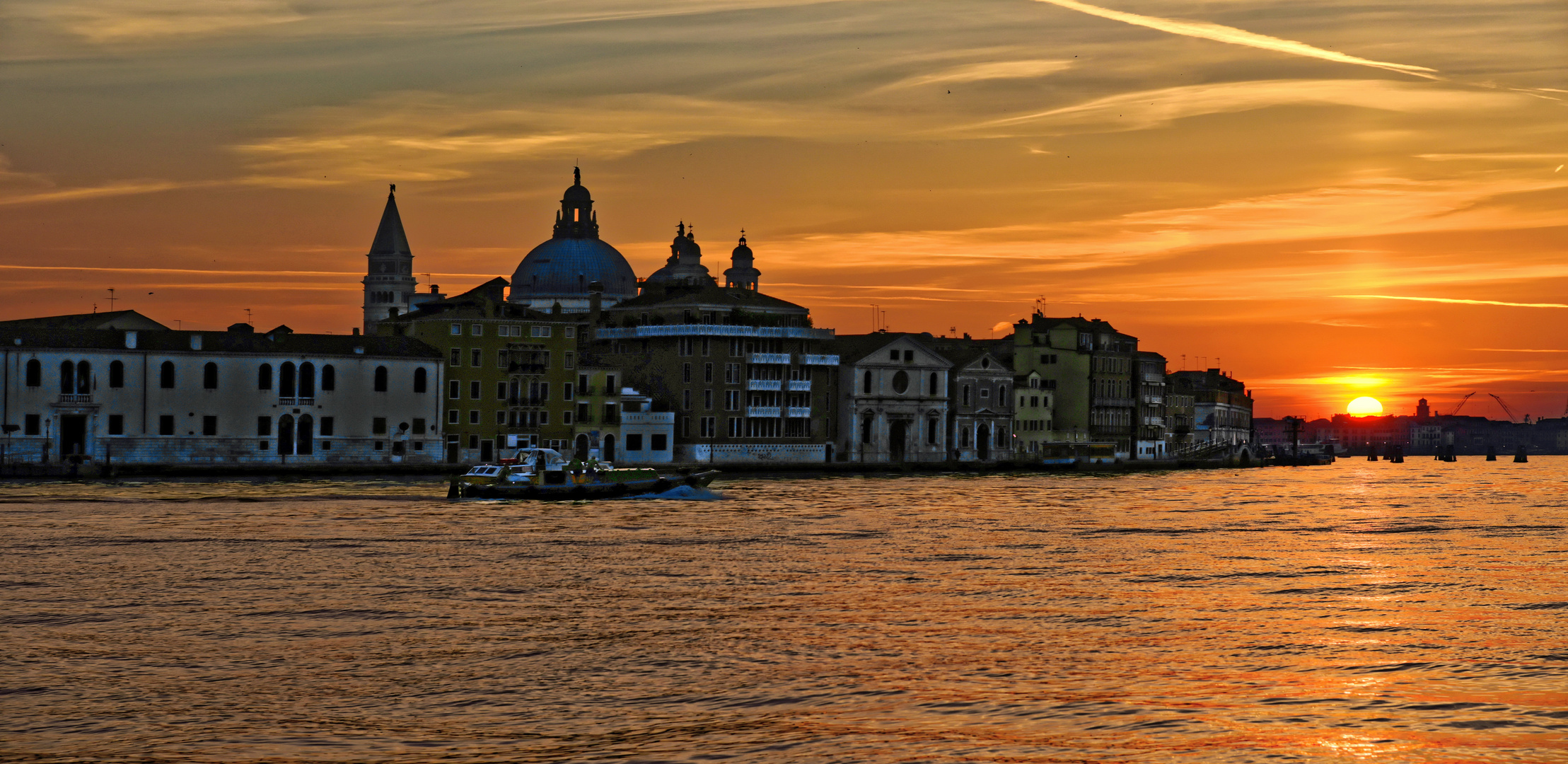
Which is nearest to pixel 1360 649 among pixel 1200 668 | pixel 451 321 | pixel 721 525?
pixel 1200 668

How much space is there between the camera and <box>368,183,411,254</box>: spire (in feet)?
449

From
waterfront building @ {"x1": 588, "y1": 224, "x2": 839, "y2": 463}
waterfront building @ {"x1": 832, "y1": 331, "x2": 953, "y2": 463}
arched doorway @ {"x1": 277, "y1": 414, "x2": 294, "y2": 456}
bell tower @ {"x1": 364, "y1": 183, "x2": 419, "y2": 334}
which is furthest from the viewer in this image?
bell tower @ {"x1": 364, "y1": 183, "x2": 419, "y2": 334}

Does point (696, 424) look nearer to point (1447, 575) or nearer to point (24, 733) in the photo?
point (1447, 575)

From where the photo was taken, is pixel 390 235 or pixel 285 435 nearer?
pixel 285 435

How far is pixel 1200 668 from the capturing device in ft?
75.5

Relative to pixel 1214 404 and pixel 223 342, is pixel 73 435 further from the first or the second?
pixel 1214 404

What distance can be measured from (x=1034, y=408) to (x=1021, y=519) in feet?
228

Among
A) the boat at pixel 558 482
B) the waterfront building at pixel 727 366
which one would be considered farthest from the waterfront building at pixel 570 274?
the boat at pixel 558 482

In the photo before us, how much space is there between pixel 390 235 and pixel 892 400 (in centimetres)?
4777

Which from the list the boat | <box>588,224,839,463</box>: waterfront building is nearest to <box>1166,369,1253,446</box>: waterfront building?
<box>588,224,839,463</box>: waterfront building

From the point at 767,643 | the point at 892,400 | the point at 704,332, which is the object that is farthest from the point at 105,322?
the point at 767,643

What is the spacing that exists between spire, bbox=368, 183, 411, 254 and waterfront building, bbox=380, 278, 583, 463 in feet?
140

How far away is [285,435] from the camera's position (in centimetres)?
8644

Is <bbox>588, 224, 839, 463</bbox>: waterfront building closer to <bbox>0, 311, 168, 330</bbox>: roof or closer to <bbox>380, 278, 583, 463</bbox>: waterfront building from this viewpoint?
<bbox>380, 278, 583, 463</bbox>: waterfront building
